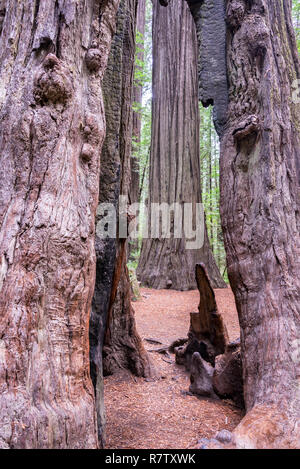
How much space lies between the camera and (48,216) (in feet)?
4.72

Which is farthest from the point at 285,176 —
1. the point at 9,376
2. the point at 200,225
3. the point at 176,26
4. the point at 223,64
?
the point at 176,26

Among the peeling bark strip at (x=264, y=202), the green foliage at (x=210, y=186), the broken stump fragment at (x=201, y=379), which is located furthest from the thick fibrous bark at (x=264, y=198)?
the green foliage at (x=210, y=186)

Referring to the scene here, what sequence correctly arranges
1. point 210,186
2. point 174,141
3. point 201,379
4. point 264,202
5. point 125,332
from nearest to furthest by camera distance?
point 264,202, point 201,379, point 125,332, point 174,141, point 210,186

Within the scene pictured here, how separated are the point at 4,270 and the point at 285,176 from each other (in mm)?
1853

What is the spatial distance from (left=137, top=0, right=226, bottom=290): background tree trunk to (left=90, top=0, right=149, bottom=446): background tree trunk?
446cm

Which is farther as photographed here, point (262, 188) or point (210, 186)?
point (210, 186)

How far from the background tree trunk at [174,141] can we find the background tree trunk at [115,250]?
14.6 ft

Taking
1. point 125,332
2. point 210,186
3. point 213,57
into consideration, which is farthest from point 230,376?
point 210,186

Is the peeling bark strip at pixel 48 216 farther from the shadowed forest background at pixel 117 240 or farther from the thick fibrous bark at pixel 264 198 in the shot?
the thick fibrous bark at pixel 264 198

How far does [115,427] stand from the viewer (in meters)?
2.01

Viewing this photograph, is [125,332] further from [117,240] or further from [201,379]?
[117,240]

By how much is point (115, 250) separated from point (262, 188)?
1.07 m

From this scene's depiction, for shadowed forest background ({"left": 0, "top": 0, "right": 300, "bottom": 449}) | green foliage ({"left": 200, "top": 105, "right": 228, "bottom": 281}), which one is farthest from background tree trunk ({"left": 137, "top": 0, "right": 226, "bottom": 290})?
shadowed forest background ({"left": 0, "top": 0, "right": 300, "bottom": 449})
